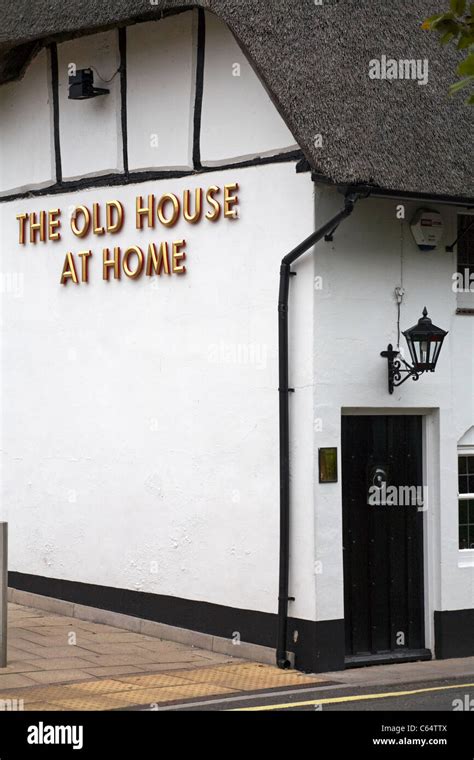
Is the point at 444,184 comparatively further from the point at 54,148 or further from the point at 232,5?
the point at 54,148

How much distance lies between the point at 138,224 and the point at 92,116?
59.8 inches

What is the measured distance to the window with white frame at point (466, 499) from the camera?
1354cm

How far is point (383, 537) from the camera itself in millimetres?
13039

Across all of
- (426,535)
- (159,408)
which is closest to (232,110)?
(159,408)

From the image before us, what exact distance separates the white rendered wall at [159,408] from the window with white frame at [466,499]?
76.0 inches

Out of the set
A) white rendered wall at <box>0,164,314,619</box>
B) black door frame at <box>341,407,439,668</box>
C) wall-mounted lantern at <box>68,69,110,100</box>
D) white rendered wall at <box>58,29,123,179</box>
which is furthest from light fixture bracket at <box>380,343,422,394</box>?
wall-mounted lantern at <box>68,69,110,100</box>

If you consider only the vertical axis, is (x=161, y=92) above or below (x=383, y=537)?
above

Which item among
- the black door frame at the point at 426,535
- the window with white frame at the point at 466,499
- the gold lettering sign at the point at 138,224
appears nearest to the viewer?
the black door frame at the point at 426,535

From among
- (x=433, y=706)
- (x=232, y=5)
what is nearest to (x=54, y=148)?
(x=232, y=5)

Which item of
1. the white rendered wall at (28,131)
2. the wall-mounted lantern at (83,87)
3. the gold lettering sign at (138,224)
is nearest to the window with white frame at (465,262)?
the gold lettering sign at (138,224)

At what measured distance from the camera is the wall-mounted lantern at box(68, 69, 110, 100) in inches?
575

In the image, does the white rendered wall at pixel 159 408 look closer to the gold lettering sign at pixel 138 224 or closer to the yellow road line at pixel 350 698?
the gold lettering sign at pixel 138 224

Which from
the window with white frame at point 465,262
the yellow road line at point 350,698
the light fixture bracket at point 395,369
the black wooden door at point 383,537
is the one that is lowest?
the yellow road line at point 350,698

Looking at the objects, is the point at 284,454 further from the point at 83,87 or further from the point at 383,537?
the point at 83,87
